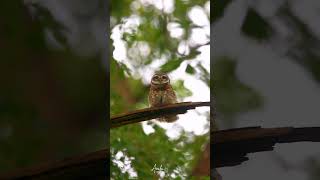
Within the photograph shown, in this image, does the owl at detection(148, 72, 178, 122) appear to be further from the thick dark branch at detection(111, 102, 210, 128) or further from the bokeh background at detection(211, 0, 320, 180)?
the bokeh background at detection(211, 0, 320, 180)

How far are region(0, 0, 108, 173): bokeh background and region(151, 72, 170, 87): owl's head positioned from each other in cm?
26

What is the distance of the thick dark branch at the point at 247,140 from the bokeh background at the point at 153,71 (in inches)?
3.6

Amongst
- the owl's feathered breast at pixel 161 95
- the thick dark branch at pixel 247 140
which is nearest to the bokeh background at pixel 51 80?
the owl's feathered breast at pixel 161 95

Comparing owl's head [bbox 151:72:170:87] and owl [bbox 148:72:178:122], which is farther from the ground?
owl's head [bbox 151:72:170:87]

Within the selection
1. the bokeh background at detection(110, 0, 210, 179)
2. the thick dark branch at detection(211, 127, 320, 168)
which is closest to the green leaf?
the bokeh background at detection(110, 0, 210, 179)

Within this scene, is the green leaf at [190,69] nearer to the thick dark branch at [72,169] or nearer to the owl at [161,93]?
the owl at [161,93]

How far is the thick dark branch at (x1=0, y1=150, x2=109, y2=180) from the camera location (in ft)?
7.74

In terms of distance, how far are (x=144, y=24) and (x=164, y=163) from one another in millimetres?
721

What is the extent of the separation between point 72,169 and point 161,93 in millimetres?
590

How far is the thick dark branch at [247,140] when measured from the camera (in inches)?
90.6

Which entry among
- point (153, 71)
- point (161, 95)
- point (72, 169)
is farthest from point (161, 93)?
point (72, 169)

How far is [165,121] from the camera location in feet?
8.05

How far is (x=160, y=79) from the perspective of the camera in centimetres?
243

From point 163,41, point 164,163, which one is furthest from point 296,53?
point 164,163
